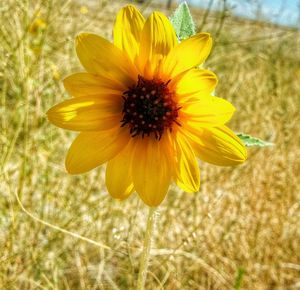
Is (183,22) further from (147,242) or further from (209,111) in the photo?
(147,242)

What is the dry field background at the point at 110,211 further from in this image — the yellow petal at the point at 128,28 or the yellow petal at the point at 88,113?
the yellow petal at the point at 128,28

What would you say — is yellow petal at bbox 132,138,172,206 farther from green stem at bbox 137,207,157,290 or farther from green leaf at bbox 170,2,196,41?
green leaf at bbox 170,2,196,41

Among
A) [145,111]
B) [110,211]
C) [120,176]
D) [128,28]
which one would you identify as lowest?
[110,211]

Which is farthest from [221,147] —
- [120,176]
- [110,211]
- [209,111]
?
[110,211]

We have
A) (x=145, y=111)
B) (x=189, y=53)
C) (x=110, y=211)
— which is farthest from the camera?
(x=110, y=211)

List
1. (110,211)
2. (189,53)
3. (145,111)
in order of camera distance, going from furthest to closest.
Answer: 1. (110,211)
2. (145,111)
3. (189,53)

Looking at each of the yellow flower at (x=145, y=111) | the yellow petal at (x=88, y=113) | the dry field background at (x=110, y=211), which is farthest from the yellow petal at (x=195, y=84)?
the dry field background at (x=110, y=211)

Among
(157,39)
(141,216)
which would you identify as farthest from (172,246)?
(157,39)

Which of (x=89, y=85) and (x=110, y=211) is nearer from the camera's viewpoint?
(x=89, y=85)
